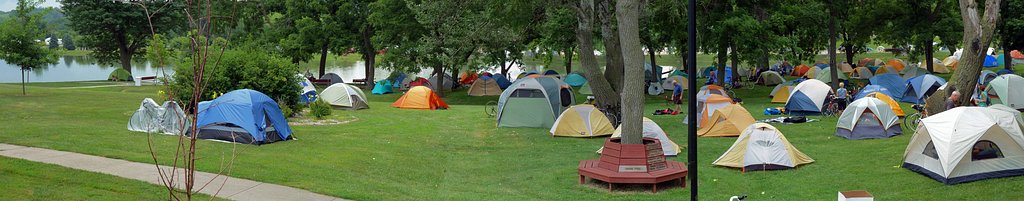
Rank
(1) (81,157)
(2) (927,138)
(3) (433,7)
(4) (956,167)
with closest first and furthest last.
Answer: (4) (956,167), (2) (927,138), (1) (81,157), (3) (433,7)

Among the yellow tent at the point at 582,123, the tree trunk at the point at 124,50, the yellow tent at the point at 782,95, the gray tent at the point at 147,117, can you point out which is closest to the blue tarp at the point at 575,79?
the yellow tent at the point at 782,95

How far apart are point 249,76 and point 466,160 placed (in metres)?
9.11

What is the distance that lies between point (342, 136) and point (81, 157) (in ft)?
20.6

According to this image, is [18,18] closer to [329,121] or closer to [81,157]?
[329,121]

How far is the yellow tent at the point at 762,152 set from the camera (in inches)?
575

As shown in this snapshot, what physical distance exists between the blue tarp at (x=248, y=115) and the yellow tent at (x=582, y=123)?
649 cm

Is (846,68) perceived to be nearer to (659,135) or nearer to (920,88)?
(920,88)

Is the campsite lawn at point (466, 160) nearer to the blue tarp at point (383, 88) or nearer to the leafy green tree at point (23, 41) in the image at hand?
the leafy green tree at point (23, 41)

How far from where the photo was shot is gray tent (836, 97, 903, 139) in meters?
18.4

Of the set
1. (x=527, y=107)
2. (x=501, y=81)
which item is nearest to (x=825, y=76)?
(x=501, y=81)

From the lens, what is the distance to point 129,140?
16906 mm

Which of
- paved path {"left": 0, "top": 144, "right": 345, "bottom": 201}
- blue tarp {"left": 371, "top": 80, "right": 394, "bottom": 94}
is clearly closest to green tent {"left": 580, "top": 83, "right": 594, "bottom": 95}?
blue tarp {"left": 371, "top": 80, "right": 394, "bottom": 94}

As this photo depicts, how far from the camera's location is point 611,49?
23.1 m

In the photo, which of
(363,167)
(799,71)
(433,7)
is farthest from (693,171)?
(799,71)
